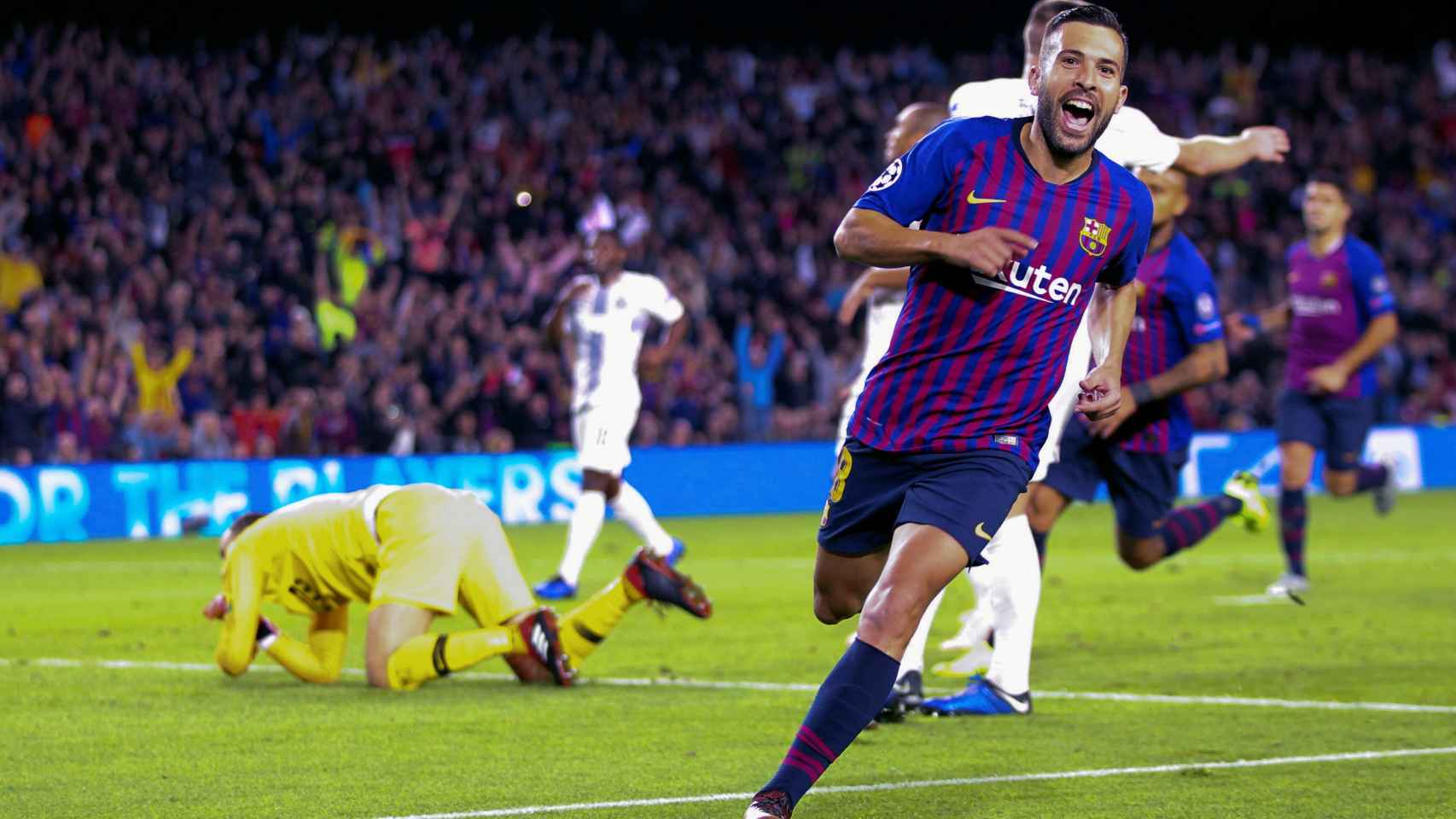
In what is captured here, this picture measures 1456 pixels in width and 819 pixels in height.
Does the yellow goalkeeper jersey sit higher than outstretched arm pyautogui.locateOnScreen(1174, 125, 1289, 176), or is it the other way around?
outstretched arm pyautogui.locateOnScreen(1174, 125, 1289, 176)

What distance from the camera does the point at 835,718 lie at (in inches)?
188

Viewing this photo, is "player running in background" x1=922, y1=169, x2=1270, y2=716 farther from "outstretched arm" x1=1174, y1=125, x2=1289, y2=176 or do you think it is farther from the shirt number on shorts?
the shirt number on shorts

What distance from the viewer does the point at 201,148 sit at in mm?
22828

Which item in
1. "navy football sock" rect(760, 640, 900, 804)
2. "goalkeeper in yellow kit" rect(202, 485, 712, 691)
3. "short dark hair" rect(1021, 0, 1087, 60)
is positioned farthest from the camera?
"goalkeeper in yellow kit" rect(202, 485, 712, 691)

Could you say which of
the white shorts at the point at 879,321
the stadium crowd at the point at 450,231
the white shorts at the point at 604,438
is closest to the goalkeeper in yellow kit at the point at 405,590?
the white shorts at the point at 879,321

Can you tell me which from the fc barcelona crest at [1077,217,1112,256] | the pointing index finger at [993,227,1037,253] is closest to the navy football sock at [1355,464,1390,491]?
the fc barcelona crest at [1077,217,1112,256]

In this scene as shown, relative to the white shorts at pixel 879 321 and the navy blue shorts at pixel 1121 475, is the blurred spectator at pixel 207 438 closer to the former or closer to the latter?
the white shorts at pixel 879 321

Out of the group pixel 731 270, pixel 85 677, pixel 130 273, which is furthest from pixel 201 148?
pixel 85 677

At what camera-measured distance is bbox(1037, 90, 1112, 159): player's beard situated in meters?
5.19

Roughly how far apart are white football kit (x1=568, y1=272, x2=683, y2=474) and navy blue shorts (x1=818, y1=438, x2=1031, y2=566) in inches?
324

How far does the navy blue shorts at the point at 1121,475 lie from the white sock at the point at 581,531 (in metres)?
4.15

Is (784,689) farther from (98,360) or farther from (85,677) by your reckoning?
(98,360)

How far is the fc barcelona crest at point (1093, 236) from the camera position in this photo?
5.28 metres

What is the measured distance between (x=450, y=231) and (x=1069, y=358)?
16.7 m
